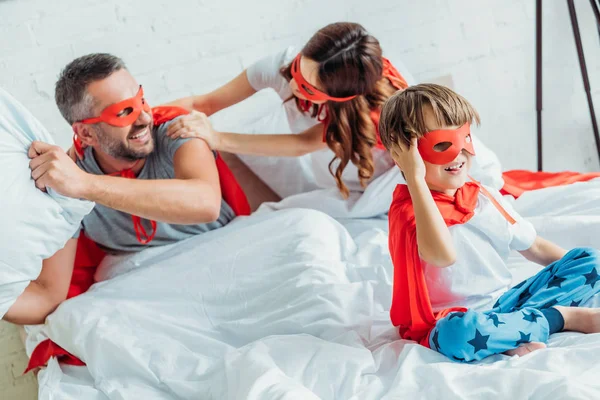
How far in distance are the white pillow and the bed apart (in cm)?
19

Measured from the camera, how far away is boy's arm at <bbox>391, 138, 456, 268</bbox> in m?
1.47

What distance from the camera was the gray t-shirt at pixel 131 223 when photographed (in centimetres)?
211

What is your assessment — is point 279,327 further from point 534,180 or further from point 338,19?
point 338,19

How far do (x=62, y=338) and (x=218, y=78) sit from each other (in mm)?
1135

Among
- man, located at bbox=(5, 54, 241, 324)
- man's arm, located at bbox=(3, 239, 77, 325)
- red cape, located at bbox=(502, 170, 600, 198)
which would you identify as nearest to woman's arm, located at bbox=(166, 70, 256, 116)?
man, located at bbox=(5, 54, 241, 324)

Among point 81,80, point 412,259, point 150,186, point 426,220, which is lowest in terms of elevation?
point 412,259

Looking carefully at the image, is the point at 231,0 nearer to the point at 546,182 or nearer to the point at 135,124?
the point at 135,124

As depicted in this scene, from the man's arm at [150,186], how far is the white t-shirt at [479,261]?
646 millimetres

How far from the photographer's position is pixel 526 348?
1453 mm

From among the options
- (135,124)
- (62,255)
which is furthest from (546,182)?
(62,255)

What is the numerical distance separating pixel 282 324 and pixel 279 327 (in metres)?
0.01

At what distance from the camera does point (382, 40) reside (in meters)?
2.84

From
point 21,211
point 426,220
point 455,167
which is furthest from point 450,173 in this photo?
point 21,211

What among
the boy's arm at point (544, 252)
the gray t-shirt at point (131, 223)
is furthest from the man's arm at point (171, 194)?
the boy's arm at point (544, 252)
